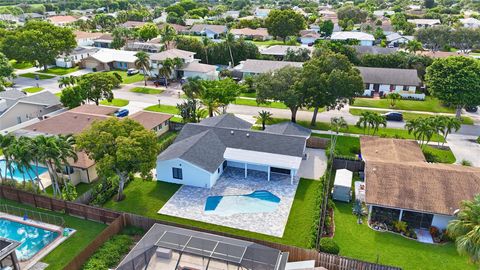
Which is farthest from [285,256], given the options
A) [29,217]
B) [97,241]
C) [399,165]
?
[29,217]

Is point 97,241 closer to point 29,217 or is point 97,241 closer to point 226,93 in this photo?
point 29,217

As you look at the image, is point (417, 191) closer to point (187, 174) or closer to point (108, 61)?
point (187, 174)

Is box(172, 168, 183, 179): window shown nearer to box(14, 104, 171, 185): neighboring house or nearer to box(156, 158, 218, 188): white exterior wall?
box(156, 158, 218, 188): white exterior wall

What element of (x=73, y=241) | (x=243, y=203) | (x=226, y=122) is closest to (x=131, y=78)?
(x=226, y=122)

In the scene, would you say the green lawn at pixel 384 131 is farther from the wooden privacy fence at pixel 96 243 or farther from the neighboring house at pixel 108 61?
the neighboring house at pixel 108 61

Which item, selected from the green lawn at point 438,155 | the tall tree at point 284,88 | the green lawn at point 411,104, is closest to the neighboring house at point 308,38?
the green lawn at point 411,104

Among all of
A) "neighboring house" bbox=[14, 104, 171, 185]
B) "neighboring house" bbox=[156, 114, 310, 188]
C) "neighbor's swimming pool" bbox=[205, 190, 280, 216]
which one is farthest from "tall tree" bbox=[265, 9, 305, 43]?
"neighbor's swimming pool" bbox=[205, 190, 280, 216]
